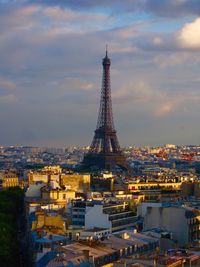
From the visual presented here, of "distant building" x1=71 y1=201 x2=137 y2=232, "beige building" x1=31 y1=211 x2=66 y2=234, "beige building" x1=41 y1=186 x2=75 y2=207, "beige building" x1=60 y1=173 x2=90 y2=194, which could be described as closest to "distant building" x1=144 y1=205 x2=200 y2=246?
"distant building" x1=71 y1=201 x2=137 y2=232

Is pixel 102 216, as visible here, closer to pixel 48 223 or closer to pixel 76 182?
pixel 48 223

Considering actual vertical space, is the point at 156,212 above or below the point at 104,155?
below

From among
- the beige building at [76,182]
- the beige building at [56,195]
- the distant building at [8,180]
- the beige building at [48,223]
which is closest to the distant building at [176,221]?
the beige building at [48,223]

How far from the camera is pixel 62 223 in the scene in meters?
45.2

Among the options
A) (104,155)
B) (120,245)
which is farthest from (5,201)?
(104,155)

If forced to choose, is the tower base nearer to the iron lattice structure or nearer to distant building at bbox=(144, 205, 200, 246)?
the iron lattice structure

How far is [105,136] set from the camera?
12850cm

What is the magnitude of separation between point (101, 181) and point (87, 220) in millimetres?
38667

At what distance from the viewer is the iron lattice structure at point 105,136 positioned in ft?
421

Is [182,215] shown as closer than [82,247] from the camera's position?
No

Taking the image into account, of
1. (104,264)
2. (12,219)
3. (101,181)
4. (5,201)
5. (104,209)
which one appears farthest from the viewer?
(101,181)

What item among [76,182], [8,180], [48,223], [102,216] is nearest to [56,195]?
[102,216]

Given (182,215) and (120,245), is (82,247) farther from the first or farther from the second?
(182,215)

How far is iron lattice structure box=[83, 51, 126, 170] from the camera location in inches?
5049
